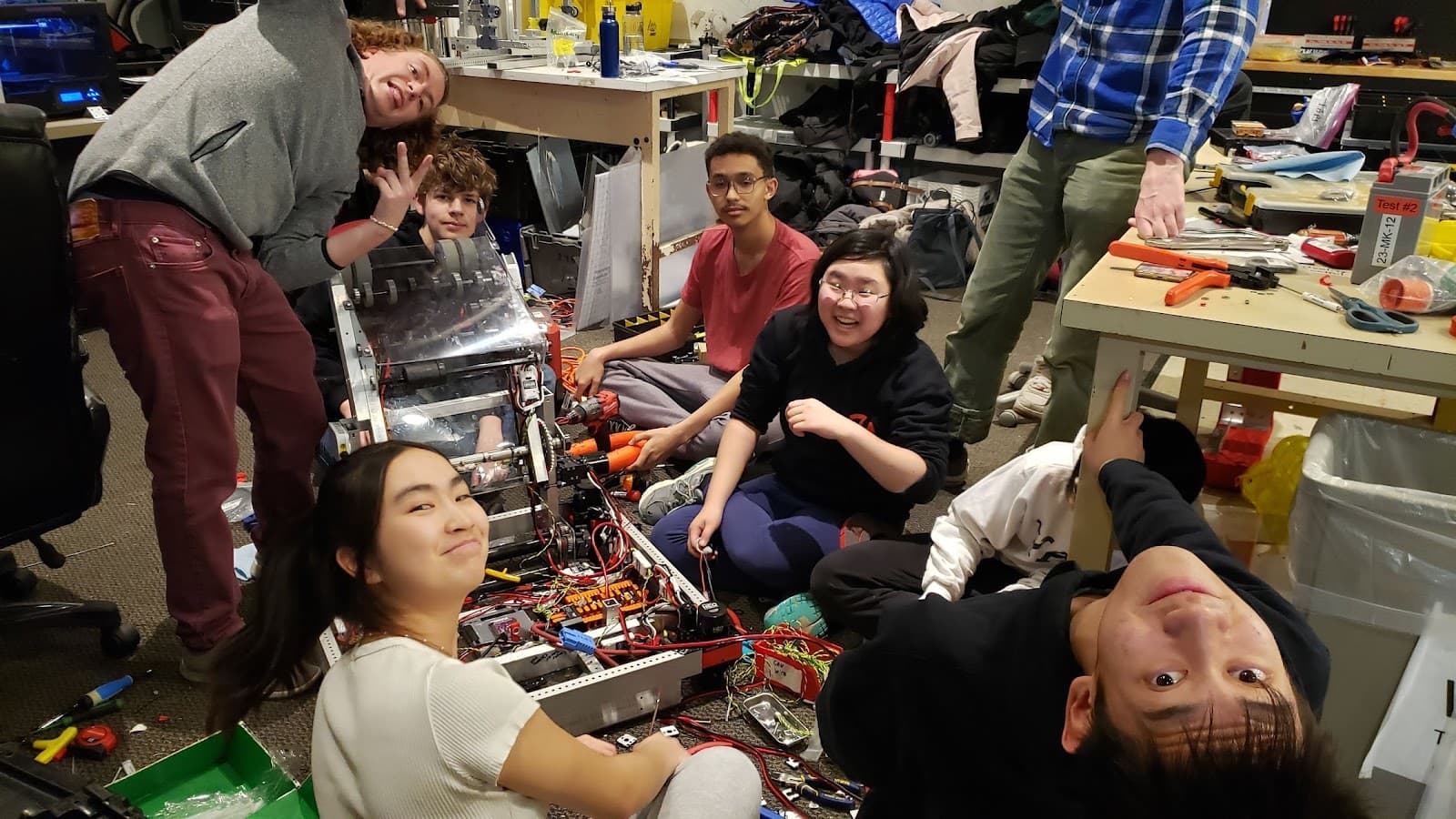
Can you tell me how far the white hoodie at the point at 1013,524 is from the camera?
5.19ft

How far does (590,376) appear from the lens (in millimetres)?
2576

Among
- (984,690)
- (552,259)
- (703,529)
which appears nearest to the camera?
(984,690)

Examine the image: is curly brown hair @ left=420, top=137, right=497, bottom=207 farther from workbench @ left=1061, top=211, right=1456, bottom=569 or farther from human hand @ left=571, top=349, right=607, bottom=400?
workbench @ left=1061, top=211, right=1456, bottom=569

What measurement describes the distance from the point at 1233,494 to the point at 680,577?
1.17 meters

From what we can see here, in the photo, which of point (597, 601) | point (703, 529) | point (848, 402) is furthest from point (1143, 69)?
point (597, 601)

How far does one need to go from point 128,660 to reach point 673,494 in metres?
1.09

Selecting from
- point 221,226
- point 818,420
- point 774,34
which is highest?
point 774,34

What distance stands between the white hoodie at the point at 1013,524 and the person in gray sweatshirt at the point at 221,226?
40.0 inches

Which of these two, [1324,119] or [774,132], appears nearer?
[1324,119]

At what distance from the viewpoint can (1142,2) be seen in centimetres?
196

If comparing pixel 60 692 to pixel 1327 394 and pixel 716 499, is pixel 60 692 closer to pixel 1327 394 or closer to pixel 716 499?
pixel 716 499

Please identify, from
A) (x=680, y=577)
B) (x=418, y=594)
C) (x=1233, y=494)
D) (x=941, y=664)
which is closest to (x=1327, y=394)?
(x=1233, y=494)

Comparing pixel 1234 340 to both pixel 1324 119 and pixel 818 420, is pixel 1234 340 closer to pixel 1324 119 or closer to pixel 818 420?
pixel 818 420

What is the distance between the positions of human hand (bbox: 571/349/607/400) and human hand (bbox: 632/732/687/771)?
4.50ft
